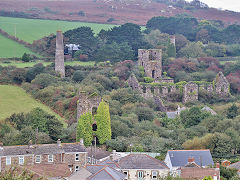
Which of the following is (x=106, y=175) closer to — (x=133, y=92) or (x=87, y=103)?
(x=87, y=103)

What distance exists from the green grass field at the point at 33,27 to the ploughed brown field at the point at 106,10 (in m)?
3.22

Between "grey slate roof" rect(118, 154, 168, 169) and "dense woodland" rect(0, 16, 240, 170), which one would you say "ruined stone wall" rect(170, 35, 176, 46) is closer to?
"dense woodland" rect(0, 16, 240, 170)

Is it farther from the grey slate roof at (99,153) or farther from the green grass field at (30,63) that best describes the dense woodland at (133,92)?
the grey slate roof at (99,153)

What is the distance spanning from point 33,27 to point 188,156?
44.6 meters

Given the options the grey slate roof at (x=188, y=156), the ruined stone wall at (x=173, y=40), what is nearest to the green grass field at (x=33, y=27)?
the ruined stone wall at (x=173, y=40)

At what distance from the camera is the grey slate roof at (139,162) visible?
41156 millimetres

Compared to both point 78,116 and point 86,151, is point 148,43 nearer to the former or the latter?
point 78,116

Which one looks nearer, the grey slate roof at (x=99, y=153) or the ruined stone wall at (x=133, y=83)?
the grey slate roof at (x=99, y=153)

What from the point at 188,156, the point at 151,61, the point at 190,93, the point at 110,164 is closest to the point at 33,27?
the point at 151,61

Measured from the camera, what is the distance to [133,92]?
206 feet

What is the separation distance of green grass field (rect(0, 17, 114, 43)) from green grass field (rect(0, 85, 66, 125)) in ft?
55.4

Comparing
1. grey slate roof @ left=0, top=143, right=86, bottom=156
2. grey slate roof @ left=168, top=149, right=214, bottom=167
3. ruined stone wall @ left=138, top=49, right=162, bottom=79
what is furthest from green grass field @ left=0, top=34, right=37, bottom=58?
grey slate roof @ left=168, top=149, right=214, bottom=167

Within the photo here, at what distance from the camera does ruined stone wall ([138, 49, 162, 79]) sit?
69.6 metres

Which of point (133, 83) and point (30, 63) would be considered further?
point (30, 63)
